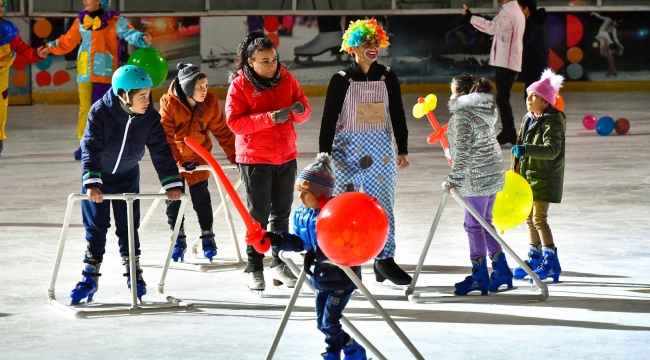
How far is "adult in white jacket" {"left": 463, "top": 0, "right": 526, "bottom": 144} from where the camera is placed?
1202cm

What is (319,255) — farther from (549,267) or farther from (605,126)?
(605,126)

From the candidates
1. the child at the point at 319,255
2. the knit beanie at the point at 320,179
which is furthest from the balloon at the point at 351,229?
the knit beanie at the point at 320,179

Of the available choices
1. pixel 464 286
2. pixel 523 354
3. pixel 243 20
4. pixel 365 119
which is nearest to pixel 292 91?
pixel 365 119

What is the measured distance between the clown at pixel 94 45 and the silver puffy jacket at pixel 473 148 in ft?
18.9

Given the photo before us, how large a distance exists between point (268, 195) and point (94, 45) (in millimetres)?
5627

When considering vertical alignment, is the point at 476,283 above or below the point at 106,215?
below

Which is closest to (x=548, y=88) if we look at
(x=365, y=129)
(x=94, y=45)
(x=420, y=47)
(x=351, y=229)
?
(x=365, y=129)

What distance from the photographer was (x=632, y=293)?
5.66 metres

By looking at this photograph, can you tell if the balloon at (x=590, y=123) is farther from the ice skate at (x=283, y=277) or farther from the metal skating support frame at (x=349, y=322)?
the metal skating support frame at (x=349, y=322)

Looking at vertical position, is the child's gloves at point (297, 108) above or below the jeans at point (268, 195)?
above

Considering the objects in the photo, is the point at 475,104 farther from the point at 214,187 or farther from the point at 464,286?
the point at 214,187

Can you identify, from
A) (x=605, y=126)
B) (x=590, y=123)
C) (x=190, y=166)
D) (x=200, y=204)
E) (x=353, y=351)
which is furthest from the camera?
(x=590, y=123)

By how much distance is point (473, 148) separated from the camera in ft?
18.5

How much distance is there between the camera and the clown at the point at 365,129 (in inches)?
231
